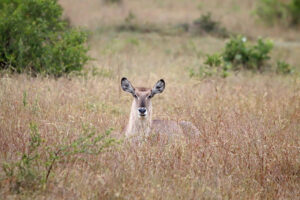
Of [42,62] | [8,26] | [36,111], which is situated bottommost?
[36,111]

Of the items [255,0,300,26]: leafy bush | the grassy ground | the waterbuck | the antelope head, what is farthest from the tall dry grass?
[255,0,300,26]: leafy bush

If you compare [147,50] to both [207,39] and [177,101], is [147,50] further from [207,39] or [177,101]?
[177,101]

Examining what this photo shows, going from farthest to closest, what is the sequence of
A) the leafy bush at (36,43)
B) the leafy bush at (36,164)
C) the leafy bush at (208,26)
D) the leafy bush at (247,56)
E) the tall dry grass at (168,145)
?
1. the leafy bush at (208,26)
2. the leafy bush at (247,56)
3. the leafy bush at (36,43)
4. the tall dry grass at (168,145)
5. the leafy bush at (36,164)

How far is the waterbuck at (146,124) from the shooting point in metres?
7.31

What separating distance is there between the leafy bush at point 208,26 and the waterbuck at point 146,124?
11.1 metres

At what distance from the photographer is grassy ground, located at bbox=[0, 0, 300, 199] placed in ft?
16.9

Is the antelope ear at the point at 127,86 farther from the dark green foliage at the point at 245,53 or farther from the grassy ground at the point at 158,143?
the dark green foliage at the point at 245,53

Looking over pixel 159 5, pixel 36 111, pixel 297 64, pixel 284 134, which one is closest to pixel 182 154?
pixel 284 134

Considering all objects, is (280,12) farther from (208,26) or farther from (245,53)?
(245,53)

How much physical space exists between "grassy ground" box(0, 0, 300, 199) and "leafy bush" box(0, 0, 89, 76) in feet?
1.70

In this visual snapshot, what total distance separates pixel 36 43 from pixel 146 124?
4008 mm

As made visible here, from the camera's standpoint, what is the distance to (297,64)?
15.8 m

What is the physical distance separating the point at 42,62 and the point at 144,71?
292cm

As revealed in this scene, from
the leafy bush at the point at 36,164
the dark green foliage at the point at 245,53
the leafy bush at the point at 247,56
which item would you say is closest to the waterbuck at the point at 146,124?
the leafy bush at the point at 36,164
